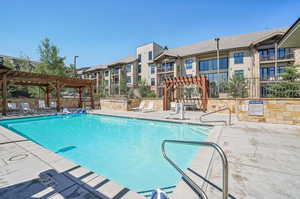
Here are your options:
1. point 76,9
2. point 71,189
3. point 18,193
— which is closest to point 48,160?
point 18,193

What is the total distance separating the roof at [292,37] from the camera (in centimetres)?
423

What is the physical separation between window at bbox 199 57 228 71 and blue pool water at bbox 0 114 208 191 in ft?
65.1

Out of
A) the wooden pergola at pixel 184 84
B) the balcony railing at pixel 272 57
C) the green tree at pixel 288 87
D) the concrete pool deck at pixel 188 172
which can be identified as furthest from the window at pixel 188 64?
the concrete pool deck at pixel 188 172

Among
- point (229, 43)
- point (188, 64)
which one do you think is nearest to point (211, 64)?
point (188, 64)

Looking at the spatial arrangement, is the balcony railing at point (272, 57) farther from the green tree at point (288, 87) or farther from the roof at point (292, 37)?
the roof at point (292, 37)

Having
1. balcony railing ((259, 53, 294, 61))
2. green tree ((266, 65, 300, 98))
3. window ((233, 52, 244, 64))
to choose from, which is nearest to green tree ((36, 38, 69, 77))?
green tree ((266, 65, 300, 98))

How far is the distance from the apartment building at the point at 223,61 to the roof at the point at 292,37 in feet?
27.2

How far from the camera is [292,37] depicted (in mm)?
4797

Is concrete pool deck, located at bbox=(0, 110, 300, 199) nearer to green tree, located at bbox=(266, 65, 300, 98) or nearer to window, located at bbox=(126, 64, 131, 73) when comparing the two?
green tree, located at bbox=(266, 65, 300, 98)

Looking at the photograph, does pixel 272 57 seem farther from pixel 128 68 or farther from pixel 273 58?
pixel 128 68

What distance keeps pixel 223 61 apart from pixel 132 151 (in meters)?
24.3

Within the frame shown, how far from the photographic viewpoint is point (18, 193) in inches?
84.3

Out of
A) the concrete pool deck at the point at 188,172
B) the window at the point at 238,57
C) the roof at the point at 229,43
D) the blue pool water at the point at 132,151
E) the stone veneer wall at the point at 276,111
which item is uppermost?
the roof at the point at 229,43

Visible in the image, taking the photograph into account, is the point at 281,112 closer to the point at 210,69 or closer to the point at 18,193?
the point at 18,193
